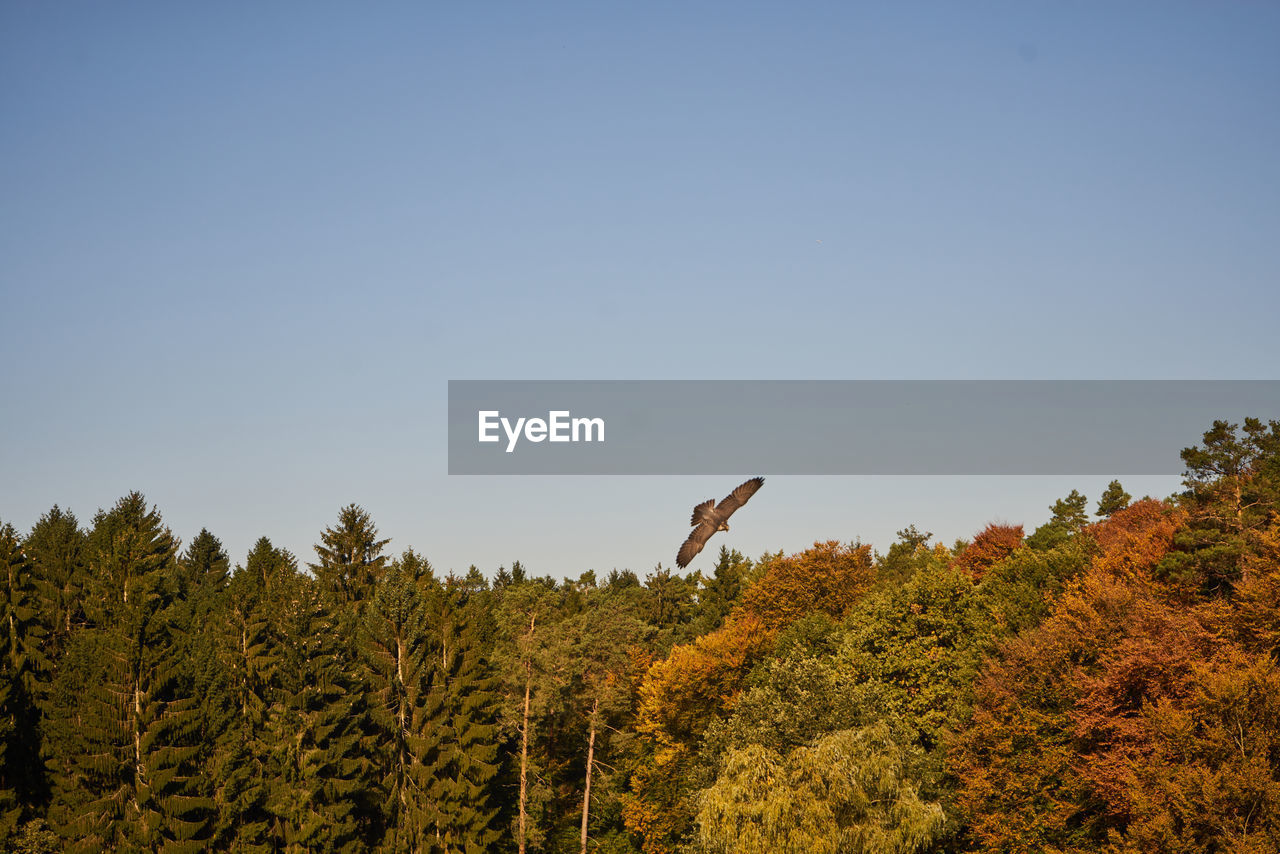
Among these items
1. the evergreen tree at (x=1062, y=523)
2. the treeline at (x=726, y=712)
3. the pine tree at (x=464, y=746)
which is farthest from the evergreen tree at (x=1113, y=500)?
the pine tree at (x=464, y=746)

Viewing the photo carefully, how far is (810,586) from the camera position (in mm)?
89250

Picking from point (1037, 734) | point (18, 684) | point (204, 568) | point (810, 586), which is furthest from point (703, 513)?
point (204, 568)

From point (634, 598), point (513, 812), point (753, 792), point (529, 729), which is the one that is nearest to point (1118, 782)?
point (753, 792)

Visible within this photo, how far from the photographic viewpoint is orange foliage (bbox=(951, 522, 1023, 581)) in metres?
105

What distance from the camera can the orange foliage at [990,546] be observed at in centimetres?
10462

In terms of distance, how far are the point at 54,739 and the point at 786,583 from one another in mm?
57260

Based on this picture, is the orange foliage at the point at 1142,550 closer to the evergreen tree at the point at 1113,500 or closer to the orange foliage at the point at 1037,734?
the orange foliage at the point at 1037,734

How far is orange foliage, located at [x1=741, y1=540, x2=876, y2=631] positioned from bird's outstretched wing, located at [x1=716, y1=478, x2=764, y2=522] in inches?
1769

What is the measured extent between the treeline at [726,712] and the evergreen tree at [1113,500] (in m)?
45.4

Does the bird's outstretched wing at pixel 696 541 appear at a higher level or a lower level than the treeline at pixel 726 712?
higher

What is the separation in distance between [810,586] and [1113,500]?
42.5 meters

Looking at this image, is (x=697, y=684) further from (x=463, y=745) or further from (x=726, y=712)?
(x=463, y=745)

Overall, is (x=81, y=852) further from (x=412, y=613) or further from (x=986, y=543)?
(x=986, y=543)

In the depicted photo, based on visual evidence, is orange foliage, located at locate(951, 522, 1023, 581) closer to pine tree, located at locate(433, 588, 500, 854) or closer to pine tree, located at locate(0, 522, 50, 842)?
pine tree, located at locate(433, 588, 500, 854)
